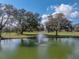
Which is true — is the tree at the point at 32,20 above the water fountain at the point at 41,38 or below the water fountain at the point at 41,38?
above

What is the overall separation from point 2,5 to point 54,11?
984 mm

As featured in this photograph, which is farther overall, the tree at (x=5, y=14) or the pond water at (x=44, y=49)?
the tree at (x=5, y=14)

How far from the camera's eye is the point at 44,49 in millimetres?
3389

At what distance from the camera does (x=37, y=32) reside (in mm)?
3385

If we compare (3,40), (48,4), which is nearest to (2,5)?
(3,40)

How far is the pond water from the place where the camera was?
3.32 meters

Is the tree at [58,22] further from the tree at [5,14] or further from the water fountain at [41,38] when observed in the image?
the tree at [5,14]

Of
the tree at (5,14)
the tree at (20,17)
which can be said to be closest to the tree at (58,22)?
the tree at (20,17)

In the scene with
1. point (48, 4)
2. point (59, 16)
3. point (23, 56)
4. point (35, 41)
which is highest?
point (48, 4)

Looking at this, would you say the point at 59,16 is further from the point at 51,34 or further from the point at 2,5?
the point at 2,5

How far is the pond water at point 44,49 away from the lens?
131 inches

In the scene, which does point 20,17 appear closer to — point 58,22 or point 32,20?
point 32,20

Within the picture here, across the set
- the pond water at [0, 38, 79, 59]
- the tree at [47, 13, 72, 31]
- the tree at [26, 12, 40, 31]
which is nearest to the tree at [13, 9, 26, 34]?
the tree at [26, 12, 40, 31]

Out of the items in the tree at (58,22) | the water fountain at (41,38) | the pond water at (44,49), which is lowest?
the pond water at (44,49)
